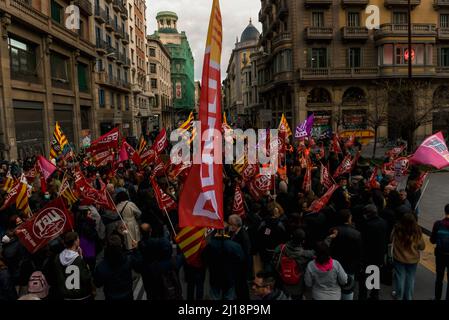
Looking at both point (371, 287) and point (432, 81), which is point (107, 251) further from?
point (432, 81)

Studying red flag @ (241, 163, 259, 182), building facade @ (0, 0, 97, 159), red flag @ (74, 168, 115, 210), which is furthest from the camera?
building facade @ (0, 0, 97, 159)

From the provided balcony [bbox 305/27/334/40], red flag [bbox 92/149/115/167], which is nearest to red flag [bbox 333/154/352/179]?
red flag [bbox 92/149/115/167]

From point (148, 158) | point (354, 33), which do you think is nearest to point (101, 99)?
point (148, 158)

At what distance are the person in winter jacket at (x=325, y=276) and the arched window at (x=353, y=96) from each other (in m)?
33.8

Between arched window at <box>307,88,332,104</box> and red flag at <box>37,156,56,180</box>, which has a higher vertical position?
arched window at <box>307,88,332,104</box>

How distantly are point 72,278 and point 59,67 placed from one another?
23561 millimetres

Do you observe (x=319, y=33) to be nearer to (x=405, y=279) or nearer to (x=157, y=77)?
(x=405, y=279)

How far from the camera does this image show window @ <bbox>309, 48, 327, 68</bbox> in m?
35.2

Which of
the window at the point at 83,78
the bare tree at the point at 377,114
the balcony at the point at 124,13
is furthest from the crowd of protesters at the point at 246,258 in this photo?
the balcony at the point at 124,13

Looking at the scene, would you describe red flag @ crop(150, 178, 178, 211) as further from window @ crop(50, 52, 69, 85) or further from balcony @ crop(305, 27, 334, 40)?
balcony @ crop(305, 27, 334, 40)

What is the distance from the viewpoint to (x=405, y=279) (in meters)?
5.42

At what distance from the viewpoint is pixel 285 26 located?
3672 centimetres

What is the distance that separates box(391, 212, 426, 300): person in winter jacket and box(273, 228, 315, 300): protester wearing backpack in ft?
5.11
